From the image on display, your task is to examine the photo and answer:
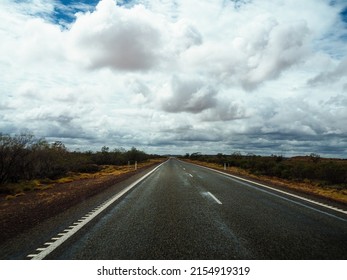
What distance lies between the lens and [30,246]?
196 inches

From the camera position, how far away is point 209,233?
5914mm

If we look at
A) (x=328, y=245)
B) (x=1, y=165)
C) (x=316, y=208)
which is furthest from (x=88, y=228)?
(x=1, y=165)

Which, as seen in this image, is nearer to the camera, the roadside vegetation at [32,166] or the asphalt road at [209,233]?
the asphalt road at [209,233]

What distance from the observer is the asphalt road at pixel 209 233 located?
4598mm

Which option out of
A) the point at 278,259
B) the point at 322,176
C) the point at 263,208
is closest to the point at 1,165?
the point at 263,208

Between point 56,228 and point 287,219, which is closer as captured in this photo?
point 56,228

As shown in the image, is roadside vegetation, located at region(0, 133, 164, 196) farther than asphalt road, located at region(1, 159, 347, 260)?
Yes

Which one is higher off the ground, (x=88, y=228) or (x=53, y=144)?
(x=53, y=144)

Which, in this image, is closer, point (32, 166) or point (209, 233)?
point (209, 233)

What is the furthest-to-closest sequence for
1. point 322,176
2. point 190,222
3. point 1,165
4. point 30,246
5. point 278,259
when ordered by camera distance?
point 322,176 < point 1,165 < point 190,222 < point 30,246 < point 278,259

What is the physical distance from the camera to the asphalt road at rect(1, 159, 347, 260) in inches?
181
